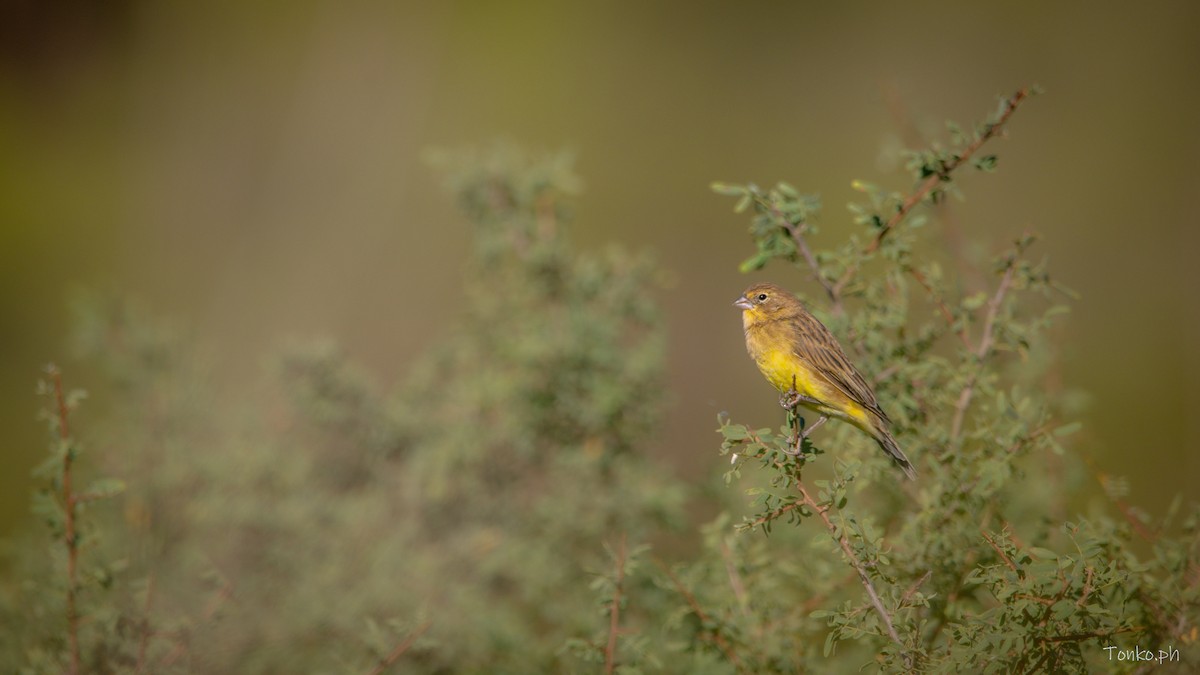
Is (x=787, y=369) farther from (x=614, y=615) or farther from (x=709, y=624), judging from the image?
(x=614, y=615)

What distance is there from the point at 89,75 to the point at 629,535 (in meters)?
8.14

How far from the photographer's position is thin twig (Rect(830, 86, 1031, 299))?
1.61 m

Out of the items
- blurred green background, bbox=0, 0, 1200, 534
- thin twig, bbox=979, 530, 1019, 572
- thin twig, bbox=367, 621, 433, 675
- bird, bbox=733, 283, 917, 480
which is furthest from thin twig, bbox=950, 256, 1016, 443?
blurred green background, bbox=0, 0, 1200, 534

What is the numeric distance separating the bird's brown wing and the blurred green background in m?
3.15

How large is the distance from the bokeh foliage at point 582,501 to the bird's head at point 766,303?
202 millimetres

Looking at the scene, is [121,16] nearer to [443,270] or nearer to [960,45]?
[443,270]

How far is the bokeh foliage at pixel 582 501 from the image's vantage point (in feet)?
5.02

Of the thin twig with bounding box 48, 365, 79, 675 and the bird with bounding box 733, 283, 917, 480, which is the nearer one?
the thin twig with bounding box 48, 365, 79, 675

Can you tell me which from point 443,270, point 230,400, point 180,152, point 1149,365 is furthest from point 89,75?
point 1149,365

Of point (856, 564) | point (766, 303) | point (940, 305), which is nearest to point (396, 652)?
point (856, 564)

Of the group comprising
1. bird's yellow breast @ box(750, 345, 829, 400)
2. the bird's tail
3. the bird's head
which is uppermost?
the bird's head

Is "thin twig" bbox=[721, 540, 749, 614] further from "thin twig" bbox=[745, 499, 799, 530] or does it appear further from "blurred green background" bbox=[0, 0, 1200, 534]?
"blurred green background" bbox=[0, 0, 1200, 534]

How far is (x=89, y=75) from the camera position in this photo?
8273 mm

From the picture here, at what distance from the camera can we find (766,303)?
2562mm
